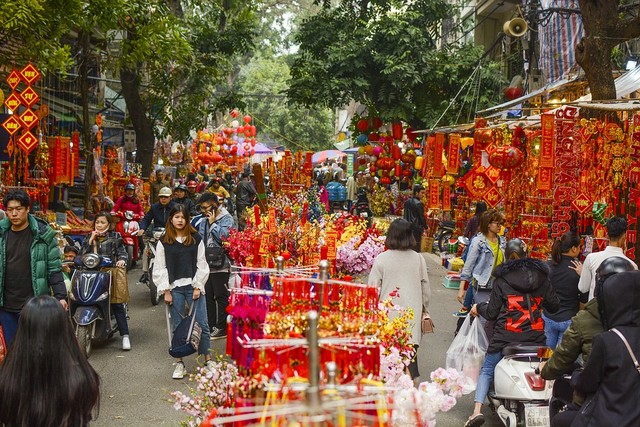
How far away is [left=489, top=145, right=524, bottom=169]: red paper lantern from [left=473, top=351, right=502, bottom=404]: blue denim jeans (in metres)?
6.43

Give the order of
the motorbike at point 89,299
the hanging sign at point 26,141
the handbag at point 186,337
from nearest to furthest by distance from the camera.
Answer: the handbag at point 186,337
the motorbike at point 89,299
the hanging sign at point 26,141

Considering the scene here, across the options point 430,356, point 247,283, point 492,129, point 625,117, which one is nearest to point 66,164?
point 492,129

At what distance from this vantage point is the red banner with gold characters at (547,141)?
11367 millimetres

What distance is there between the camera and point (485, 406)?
26.8ft

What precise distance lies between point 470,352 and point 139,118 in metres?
17.5

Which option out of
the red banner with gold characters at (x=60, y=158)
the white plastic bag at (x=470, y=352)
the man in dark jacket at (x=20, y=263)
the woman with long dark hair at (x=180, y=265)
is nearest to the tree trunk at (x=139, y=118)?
the red banner with gold characters at (x=60, y=158)

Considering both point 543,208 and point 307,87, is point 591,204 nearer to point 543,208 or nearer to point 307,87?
point 543,208

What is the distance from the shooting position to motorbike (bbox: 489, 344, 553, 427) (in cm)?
646

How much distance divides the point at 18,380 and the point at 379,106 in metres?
21.6

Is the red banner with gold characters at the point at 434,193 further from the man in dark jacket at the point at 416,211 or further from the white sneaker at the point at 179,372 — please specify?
the white sneaker at the point at 179,372

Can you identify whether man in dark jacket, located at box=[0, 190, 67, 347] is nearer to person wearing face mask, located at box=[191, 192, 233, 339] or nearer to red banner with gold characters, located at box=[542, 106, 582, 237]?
person wearing face mask, located at box=[191, 192, 233, 339]

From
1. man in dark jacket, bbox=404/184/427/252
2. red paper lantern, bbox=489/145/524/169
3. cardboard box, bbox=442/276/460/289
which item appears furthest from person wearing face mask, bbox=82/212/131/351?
man in dark jacket, bbox=404/184/427/252

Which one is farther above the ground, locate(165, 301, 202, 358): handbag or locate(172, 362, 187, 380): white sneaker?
locate(165, 301, 202, 358): handbag

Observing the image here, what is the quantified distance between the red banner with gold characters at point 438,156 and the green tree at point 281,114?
123ft
